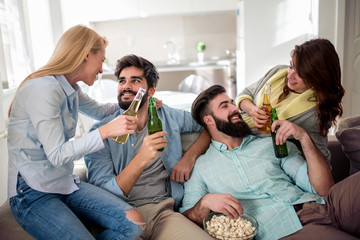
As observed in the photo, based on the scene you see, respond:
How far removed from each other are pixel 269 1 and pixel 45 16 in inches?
100

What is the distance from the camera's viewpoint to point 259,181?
172 cm

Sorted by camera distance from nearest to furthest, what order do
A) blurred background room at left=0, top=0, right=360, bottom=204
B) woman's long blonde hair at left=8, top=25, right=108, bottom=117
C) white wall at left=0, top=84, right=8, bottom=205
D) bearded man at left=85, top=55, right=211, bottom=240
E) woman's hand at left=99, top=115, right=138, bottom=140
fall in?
woman's hand at left=99, top=115, right=138, bottom=140
woman's long blonde hair at left=8, top=25, right=108, bottom=117
bearded man at left=85, top=55, right=211, bottom=240
white wall at left=0, top=84, right=8, bottom=205
blurred background room at left=0, top=0, right=360, bottom=204

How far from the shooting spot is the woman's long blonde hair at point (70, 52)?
1.44m

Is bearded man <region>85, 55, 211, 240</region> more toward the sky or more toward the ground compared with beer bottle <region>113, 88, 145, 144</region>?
more toward the ground

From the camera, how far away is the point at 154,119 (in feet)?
5.38

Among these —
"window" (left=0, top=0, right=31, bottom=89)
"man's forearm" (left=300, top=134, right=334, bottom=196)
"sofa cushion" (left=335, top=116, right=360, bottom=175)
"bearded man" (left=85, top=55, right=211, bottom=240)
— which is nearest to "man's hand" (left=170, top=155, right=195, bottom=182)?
"bearded man" (left=85, top=55, right=211, bottom=240)

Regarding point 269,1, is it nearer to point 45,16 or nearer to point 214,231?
point 45,16

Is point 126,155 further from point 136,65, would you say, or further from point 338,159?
point 338,159

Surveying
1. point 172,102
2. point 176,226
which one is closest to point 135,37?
point 172,102

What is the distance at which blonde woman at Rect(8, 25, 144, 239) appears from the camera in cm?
133

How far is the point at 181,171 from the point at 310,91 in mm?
816

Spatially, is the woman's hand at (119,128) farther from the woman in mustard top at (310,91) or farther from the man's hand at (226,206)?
the woman in mustard top at (310,91)

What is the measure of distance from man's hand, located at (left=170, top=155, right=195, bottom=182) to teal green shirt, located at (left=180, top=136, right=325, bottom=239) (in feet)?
0.13

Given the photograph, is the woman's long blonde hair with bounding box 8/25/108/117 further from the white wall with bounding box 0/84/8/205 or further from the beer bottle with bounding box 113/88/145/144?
the white wall with bounding box 0/84/8/205
